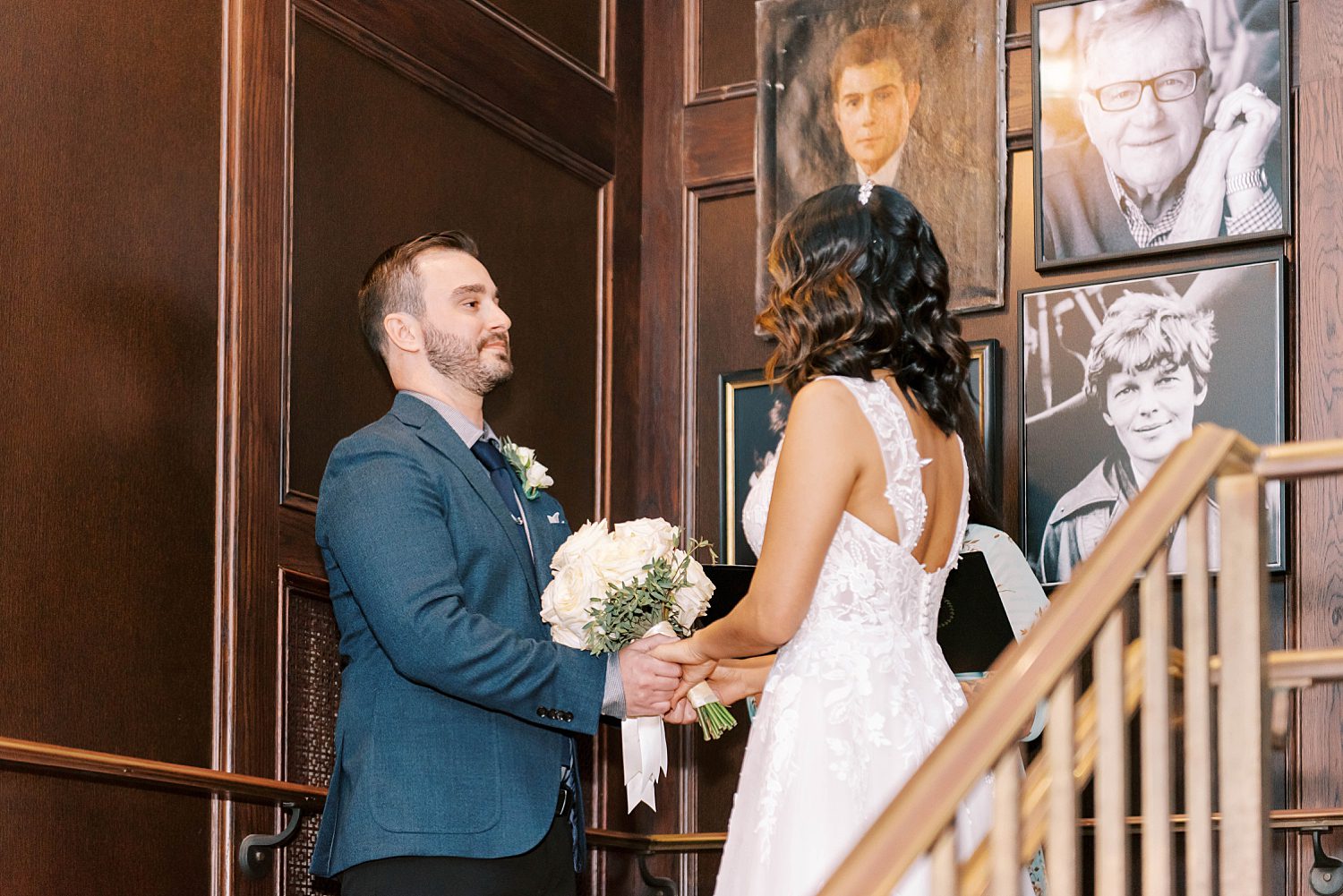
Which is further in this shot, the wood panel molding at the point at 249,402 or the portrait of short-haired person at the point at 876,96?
the portrait of short-haired person at the point at 876,96

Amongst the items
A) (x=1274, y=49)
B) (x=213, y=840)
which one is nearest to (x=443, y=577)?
(x=213, y=840)

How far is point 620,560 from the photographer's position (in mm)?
3447

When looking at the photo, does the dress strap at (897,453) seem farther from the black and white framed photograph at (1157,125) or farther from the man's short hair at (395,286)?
the black and white framed photograph at (1157,125)

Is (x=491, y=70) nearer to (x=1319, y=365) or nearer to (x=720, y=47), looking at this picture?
(x=720, y=47)

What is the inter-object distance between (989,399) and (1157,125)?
87 cm

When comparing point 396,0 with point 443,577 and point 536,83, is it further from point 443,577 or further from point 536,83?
point 443,577

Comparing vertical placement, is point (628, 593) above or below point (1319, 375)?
below

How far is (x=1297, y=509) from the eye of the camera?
4395 millimetres

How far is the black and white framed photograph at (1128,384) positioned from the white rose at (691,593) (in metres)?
1.42

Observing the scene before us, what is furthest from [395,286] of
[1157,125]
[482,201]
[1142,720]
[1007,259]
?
[1142,720]

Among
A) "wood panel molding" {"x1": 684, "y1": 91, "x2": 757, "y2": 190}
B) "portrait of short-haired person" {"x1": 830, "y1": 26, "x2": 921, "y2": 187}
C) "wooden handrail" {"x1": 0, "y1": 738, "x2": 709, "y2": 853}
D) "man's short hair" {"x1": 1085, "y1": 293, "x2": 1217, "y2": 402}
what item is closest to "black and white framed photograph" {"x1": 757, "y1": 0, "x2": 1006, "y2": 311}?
"portrait of short-haired person" {"x1": 830, "y1": 26, "x2": 921, "y2": 187}

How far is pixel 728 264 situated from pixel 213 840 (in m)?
2.49

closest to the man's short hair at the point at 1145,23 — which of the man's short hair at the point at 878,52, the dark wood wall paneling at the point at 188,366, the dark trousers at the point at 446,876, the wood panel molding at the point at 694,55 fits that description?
the man's short hair at the point at 878,52

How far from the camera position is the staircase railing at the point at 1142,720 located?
5.90 feet
